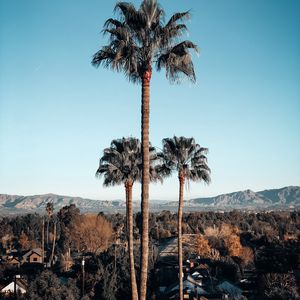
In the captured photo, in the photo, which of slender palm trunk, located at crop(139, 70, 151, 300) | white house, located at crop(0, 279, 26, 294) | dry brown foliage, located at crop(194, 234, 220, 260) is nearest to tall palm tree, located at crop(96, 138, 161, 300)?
slender palm trunk, located at crop(139, 70, 151, 300)

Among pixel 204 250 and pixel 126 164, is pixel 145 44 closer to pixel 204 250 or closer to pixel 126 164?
pixel 126 164

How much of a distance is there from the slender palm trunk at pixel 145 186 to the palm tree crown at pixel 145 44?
58 cm

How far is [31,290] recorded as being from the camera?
1069 inches

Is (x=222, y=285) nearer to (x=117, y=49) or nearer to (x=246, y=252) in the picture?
(x=246, y=252)

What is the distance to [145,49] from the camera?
39.1 feet

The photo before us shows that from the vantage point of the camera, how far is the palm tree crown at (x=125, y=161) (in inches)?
865

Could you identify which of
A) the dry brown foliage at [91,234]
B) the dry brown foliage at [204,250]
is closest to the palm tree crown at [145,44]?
the dry brown foliage at [204,250]

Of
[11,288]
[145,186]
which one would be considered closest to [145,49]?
[145,186]

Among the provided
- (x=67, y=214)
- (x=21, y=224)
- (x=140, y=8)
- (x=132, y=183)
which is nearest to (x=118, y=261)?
(x=132, y=183)

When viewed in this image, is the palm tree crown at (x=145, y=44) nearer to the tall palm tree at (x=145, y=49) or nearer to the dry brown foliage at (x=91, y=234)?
the tall palm tree at (x=145, y=49)

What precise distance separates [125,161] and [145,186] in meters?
10.5

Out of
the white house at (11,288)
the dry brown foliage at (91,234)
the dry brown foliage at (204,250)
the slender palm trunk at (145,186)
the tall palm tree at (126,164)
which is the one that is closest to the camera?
the slender palm trunk at (145,186)

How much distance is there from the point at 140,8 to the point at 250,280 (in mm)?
37809

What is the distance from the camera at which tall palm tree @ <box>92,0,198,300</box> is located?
11.7 metres
